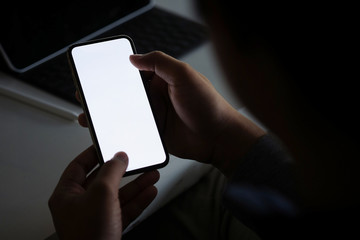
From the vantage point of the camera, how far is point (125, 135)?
60 cm

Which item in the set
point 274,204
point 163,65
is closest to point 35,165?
point 163,65

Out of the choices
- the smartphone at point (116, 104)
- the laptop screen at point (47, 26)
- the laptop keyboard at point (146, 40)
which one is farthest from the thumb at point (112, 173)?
the laptop screen at point (47, 26)

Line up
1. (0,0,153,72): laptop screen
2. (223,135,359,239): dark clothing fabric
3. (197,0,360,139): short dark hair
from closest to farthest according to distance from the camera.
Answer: (197,0,360,139): short dark hair < (223,135,359,239): dark clothing fabric < (0,0,153,72): laptop screen

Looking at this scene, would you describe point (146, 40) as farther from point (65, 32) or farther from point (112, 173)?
point (112, 173)

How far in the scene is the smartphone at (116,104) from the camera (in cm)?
59

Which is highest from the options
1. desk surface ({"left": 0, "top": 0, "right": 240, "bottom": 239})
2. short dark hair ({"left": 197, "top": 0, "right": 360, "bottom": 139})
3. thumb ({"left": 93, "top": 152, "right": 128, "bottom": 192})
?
short dark hair ({"left": 197, "top": 0, "right": 360, "bottom": 139})

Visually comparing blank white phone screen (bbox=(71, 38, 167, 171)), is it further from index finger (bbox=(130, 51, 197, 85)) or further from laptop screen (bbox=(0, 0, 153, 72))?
laptop screen (bbox=(0, 0, 153, 72))

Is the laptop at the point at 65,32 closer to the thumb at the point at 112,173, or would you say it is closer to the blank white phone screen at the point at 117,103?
the blank white phone screen at the point at 117,103

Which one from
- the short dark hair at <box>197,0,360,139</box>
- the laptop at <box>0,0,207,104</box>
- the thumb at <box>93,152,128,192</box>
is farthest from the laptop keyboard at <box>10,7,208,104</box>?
the short dark hair at <box>197,0,360,139</box>

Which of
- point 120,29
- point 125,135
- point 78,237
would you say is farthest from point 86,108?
point 120,29

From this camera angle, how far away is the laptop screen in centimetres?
73

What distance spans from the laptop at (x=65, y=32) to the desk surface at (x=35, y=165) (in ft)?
0.23

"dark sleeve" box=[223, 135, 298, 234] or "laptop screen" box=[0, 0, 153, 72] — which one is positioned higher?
"laptop screen" box=[0, 0, 153, 72]

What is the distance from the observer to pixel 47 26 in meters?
0.76
